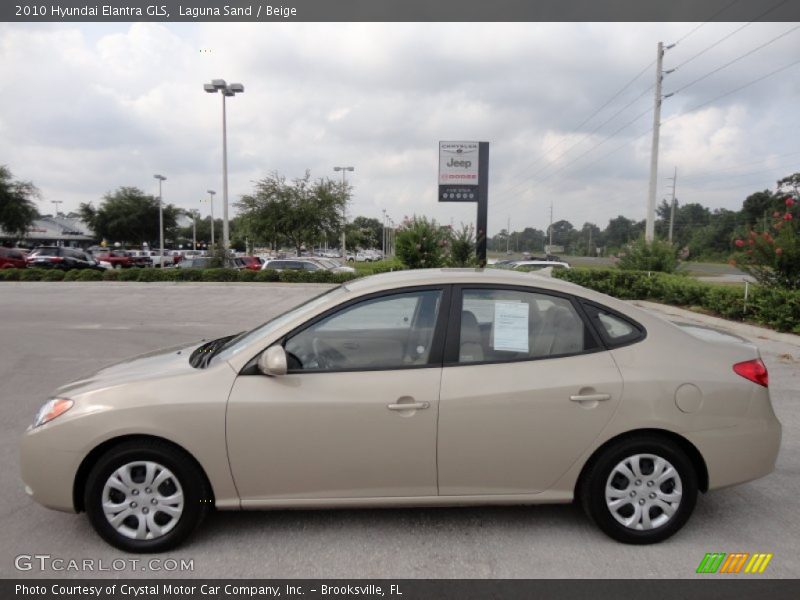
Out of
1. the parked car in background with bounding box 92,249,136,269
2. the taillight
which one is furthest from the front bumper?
the parked car in background with bounding box 92,249,136,269

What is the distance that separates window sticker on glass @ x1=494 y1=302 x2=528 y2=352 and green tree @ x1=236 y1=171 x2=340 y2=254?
32.7m

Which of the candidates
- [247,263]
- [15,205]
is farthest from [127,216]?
[247,263]

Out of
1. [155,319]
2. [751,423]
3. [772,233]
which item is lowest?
[155,319]

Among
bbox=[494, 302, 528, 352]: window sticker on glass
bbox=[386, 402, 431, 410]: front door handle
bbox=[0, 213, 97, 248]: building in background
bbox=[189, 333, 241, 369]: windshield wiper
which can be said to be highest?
bbox=[0, 213, 97, 248]: building in background

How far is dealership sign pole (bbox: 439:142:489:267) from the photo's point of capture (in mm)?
Answer: 23047

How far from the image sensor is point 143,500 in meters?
3.32

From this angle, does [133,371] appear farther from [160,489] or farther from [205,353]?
[160,489]

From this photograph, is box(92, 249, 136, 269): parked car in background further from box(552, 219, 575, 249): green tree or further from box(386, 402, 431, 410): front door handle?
box(552, 219, 575, 249): green tree

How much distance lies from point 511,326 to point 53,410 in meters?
2.75

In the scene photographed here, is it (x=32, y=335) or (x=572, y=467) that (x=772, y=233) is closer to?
(x=572, y=467)

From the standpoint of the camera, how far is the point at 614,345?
3574mm

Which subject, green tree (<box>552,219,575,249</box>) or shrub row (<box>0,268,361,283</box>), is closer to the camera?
shrub row (<box>0,268,361,283</box>)
